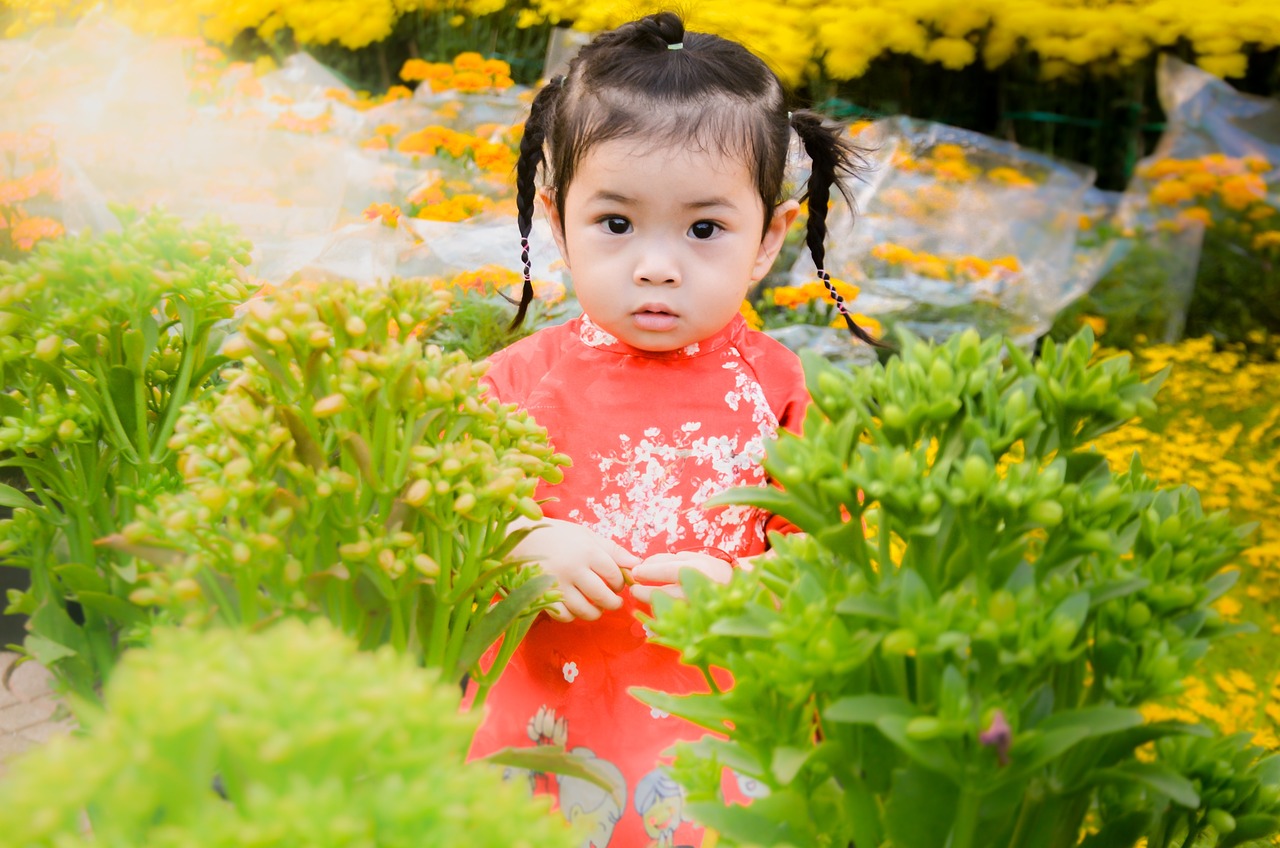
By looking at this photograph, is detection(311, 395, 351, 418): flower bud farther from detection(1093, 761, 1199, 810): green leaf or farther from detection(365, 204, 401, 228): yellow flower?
detection(365, 204, 401, 228): yellow flower

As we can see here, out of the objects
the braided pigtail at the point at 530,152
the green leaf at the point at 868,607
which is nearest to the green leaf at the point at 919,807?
the green leaf at the point at 868,607

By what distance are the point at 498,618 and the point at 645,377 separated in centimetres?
65

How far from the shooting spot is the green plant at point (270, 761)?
52 cm

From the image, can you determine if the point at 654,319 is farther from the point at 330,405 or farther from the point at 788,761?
the point at 788,761

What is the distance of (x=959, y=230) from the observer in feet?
13.5

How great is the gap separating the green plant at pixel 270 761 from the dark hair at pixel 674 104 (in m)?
1.12

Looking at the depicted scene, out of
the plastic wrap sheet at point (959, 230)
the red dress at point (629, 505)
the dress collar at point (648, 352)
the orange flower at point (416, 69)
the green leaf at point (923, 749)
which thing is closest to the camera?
the green leaf at point (923, 749)

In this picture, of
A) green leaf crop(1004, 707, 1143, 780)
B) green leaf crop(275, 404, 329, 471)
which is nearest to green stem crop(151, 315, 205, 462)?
green leaf crop(275, 404, 329, 471)

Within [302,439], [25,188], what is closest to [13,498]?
[302,439]

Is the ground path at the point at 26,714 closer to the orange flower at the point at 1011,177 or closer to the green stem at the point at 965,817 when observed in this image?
the green stem at the point at 965,817

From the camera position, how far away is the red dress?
155 cm

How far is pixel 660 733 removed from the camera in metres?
1.55

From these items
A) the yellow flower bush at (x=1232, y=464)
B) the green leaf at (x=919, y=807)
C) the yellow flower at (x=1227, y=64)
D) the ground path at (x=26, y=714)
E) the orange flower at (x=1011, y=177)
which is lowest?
the ground path at (x=26, y=714)

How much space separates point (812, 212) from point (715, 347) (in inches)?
16.5
